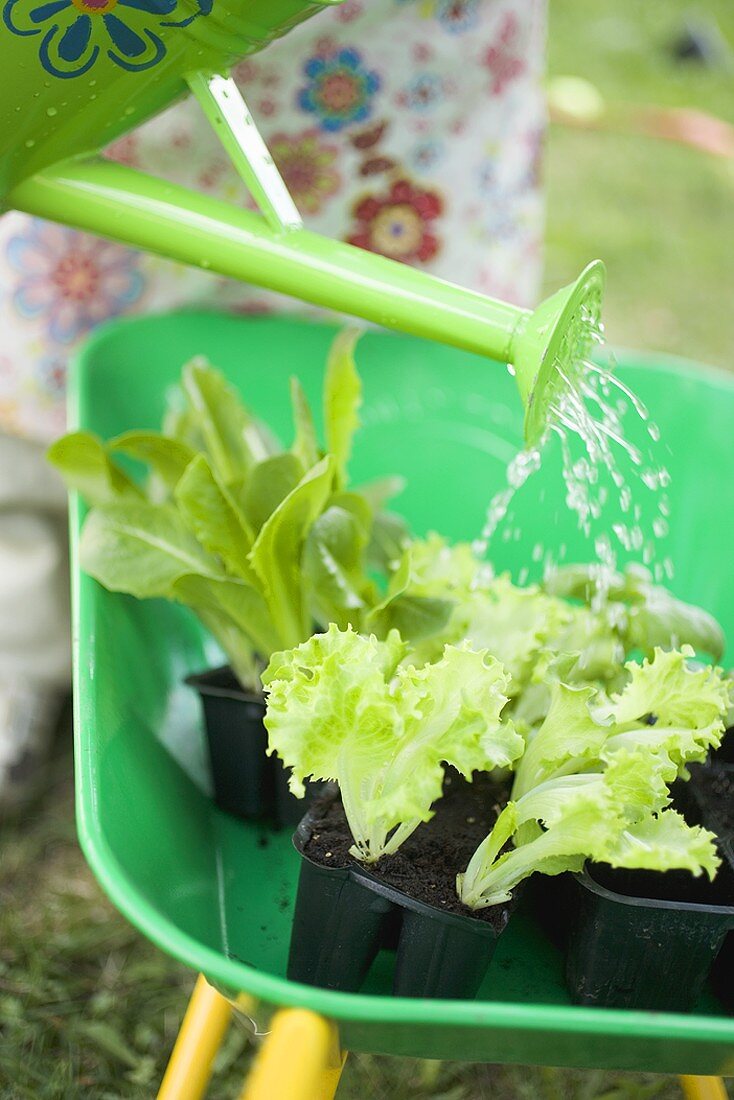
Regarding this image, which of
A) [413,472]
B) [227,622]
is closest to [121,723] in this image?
[227,622]

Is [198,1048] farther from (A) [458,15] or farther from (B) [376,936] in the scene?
(A) [458,15]

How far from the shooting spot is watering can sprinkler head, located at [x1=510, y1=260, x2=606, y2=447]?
690 mm

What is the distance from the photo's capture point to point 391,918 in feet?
2.36

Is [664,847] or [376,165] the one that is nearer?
[664,847]

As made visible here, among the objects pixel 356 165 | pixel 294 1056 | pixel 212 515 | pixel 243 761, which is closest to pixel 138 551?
pixel 212 515

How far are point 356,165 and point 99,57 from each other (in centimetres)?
51

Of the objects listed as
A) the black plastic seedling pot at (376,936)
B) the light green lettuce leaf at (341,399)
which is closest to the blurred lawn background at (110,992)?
the black plastic seedling pot at (376,936)

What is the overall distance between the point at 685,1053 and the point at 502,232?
877 mm

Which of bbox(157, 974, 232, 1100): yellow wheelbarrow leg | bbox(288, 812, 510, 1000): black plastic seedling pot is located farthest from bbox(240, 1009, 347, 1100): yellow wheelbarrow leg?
bbox(157, 974, 232, 1100): yellow wheelbarrow leg

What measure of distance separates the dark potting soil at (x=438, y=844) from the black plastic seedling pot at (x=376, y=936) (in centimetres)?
1

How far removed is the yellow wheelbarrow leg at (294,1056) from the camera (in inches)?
21.5

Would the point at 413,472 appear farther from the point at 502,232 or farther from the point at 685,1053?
the point at 685,1053

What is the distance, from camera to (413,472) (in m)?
1.19

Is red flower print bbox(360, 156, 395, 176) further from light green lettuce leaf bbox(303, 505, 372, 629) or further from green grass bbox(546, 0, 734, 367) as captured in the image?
green grass bbox(546, 0, 734, 367)
